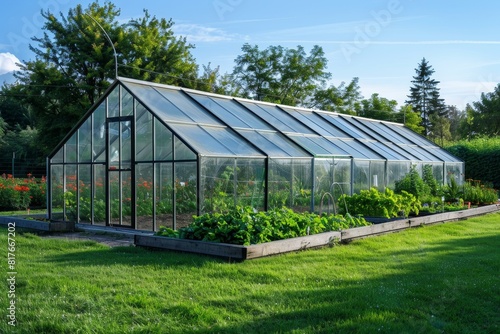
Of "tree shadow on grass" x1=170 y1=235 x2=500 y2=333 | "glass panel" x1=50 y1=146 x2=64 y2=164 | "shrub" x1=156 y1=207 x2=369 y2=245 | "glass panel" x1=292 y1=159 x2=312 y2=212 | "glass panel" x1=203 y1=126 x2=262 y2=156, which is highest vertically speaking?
"glass panel" x1=203 y1=126 x2=262 y2=156

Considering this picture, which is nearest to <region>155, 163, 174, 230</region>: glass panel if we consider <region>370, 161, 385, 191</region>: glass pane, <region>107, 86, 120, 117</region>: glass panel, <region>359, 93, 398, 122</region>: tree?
<region>107, 86, 120, 117</region>: glass panel

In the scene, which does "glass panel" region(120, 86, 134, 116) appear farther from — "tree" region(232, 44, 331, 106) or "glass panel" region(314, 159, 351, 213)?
"tree" region(232, 44, 331, 106)

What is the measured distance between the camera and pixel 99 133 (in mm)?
13016

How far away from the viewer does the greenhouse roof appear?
459 inches

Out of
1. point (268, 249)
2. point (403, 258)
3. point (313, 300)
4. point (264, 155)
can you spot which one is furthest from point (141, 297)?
point (264, 155)

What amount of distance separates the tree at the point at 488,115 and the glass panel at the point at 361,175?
37.4 m

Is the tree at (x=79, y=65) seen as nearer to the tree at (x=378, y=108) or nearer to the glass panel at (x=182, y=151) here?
the glass panel at (x=182, y=151)

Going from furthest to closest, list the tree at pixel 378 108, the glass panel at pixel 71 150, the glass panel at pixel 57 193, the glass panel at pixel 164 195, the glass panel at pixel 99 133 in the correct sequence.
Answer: the tree at pixel 378 108
the glass panel at pixel 57 193
the glass panel at pixel 71 150
the glass panel at pixel 99 133
the glass panel at pixel 164 195

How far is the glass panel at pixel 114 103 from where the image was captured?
12622mm

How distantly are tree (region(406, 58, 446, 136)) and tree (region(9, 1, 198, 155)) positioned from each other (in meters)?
41.8

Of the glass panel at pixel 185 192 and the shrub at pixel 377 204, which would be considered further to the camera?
the shrub at pixel 377 204

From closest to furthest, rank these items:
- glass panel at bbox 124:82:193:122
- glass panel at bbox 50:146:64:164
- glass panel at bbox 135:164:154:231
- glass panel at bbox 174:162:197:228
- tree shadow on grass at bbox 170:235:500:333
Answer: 1. tree shadow on grass at bbox 170:235:500:333
2. glass panel at bbox 174:162:197:228
3. glass panel at bbox 135:164:154:231
4. glass panel at bbox 124:82:193:122
5. glass panel at bbox 50:146:64:164

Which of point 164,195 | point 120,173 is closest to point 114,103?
point 120,173

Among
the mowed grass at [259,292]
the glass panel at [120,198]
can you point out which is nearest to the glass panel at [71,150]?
the glass panel at [120,198]
